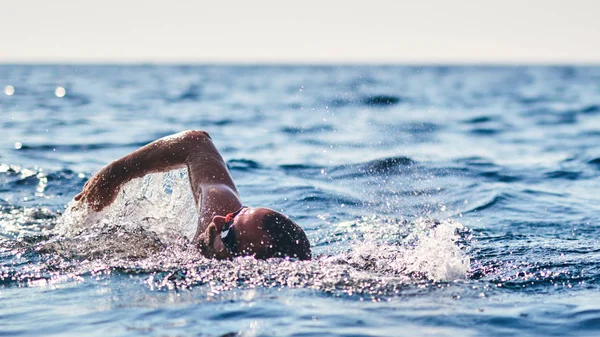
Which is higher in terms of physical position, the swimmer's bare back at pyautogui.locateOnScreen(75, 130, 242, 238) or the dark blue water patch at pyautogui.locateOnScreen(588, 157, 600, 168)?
the swimmer's bare back at pyautogui.locateOnScreen(75, 130, 242, 238)

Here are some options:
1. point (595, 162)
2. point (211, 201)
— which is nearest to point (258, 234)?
point (211, 201)

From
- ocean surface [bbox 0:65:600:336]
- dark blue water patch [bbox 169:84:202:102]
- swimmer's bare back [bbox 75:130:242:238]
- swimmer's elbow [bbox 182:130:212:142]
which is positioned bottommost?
ocean surface [bbox 0:65:600:336]

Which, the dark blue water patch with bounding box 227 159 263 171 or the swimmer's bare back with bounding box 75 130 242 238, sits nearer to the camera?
the swimmer's bare back with bounding box 75 130 242 238

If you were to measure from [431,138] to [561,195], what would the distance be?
7697 mm

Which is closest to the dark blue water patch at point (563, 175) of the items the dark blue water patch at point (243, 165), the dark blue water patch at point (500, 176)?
the dark blue water patch at point (500, 176)

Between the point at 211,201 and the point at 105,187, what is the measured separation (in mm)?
1185

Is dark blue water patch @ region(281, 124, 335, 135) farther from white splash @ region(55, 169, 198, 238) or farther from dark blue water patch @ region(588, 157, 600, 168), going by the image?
white splash @ region(55, 169, 198, 238)

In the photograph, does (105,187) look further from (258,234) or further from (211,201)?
(258,234)

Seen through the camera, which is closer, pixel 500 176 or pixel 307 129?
pixel 500 176

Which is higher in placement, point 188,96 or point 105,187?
point 188,96

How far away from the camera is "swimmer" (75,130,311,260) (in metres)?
5.03

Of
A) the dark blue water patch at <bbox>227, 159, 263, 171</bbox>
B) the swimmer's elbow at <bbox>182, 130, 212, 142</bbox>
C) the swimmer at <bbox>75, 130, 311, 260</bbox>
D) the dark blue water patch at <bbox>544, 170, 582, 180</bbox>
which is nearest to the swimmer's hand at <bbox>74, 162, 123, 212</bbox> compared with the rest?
the swimmer at <bbox>75, 130, 311, 260</bbox>

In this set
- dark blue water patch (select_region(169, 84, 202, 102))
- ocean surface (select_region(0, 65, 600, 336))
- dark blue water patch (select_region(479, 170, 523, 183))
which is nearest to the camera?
ocean surface (select_region(0, 65, 600, 336))

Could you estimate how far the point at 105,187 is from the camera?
6539mm
